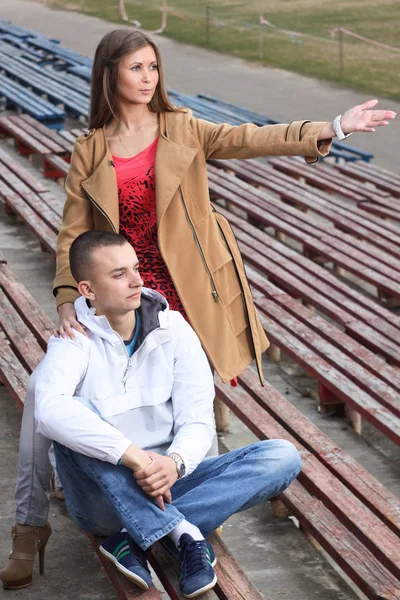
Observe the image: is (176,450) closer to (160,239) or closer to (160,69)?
(160,239)

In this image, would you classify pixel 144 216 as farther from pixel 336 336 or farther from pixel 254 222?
pixel 254 222

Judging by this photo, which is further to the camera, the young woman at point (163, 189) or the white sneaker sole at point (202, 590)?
the young woman at point (163, 189)

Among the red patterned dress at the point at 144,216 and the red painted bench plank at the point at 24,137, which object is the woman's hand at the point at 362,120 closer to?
the red patterned dress at the point at 144,216

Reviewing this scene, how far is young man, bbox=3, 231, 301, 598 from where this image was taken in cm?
321

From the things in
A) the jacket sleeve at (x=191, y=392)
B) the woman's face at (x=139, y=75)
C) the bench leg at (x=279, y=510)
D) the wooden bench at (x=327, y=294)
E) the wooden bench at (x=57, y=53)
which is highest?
the woman's face at (x=139, y=75)

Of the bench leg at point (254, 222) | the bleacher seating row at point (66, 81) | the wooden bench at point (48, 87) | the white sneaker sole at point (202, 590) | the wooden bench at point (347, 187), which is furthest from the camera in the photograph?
the wooden bench at point (48, 87)

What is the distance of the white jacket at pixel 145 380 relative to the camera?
337 centimetres

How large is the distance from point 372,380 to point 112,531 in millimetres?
2326

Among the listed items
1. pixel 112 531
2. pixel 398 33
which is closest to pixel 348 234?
pixel 112 531

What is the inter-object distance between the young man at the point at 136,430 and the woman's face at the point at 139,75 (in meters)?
0.50

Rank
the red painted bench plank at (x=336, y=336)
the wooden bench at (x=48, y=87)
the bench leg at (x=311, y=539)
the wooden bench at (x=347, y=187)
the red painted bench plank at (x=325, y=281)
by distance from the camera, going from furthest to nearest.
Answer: the wooden bench at (x=48, y=87) → the wooden bench at (x=347, y=187) → the red painted bench plank at (x=325, y=281) → the red painted bench plank at (x=336, y=336) → the bench leg at (x=311, y=539)

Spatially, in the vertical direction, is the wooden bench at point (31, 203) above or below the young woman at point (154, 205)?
below

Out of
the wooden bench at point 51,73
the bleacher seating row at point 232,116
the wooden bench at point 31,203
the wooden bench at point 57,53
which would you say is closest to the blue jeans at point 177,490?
the wooden bench at point 31,203

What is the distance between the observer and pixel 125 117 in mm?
3697
